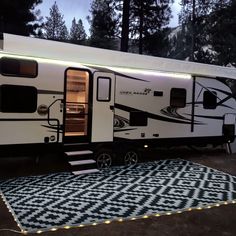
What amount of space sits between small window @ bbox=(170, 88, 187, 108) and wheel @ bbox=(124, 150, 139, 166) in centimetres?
187

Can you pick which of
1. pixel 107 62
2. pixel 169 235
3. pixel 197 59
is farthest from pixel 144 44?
pixel 169 235

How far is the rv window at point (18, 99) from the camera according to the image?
7.29 meters

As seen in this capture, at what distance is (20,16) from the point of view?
648 inches

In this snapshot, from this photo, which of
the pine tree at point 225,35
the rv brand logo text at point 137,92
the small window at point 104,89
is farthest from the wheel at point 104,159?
the pine tree at point 225,35

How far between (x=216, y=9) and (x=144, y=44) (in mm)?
5798

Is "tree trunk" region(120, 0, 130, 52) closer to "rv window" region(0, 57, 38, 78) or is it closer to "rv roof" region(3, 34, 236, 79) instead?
"rv roof" region(3, 34, 236, 79)

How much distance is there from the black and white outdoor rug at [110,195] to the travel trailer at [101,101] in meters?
0.82

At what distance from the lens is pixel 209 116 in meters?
11.0

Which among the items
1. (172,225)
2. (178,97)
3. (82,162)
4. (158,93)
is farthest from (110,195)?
(178,97)

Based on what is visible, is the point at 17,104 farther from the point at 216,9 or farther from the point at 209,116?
the point at 216,9

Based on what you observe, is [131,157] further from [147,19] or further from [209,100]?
[147,19]

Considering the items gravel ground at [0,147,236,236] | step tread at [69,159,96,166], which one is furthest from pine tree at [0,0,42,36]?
gravel ground at [0,147,236,236]

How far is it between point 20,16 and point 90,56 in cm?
969

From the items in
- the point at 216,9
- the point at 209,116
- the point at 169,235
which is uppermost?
the point at 216,9
